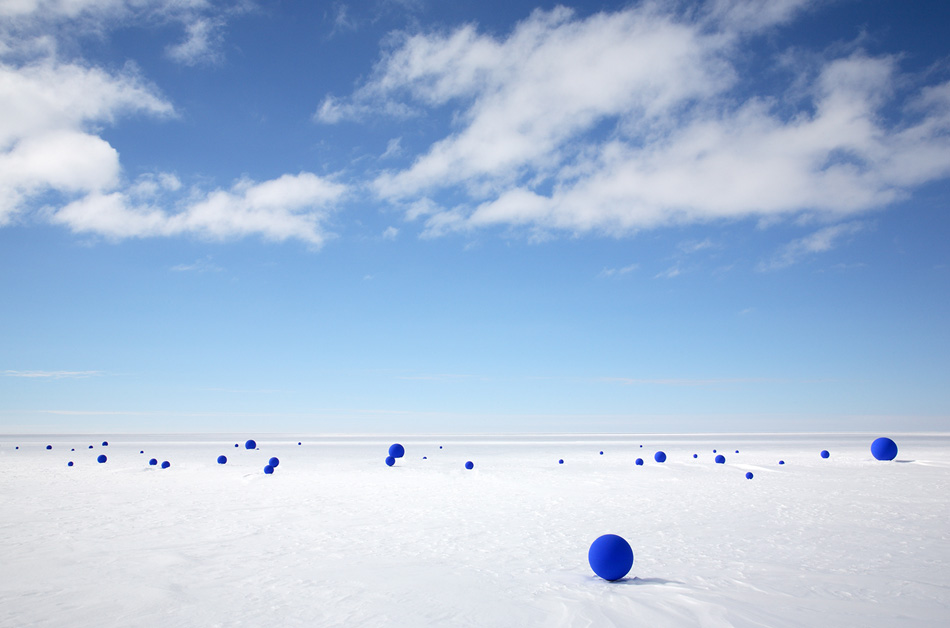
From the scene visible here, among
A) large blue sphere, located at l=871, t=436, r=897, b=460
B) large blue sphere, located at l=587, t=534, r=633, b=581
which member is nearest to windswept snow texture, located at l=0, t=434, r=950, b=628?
large blue sphere, located at l=587, t=534, r=633, b=581

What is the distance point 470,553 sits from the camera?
8844 mm

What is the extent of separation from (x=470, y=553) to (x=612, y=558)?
268 cm

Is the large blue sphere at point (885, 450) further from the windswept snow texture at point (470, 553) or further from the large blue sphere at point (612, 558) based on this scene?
the large blue sphere at point (612, 558)

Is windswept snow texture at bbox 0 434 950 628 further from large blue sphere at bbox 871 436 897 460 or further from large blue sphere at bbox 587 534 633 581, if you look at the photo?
large blue sphere at bbox 871 436 897 460

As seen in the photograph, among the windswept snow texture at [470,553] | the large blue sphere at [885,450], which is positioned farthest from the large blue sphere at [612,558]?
the large blue sphere at [885,450]

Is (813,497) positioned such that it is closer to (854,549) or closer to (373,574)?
(854,549)

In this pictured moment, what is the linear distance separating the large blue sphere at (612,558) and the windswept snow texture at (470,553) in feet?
0.69

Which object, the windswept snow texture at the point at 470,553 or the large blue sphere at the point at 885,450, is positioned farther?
the large blue sphere at the point at 885,450

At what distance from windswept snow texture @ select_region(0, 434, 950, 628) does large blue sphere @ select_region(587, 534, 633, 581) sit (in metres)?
0.21

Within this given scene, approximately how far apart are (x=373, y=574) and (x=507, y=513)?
5210mm

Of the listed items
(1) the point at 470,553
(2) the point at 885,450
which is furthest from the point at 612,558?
(2) the point at 885,450

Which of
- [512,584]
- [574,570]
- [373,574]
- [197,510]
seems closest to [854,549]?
[574,570]

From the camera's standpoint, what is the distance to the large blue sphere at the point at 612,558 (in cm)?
700

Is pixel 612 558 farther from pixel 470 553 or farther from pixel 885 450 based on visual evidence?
pixel 885 450
